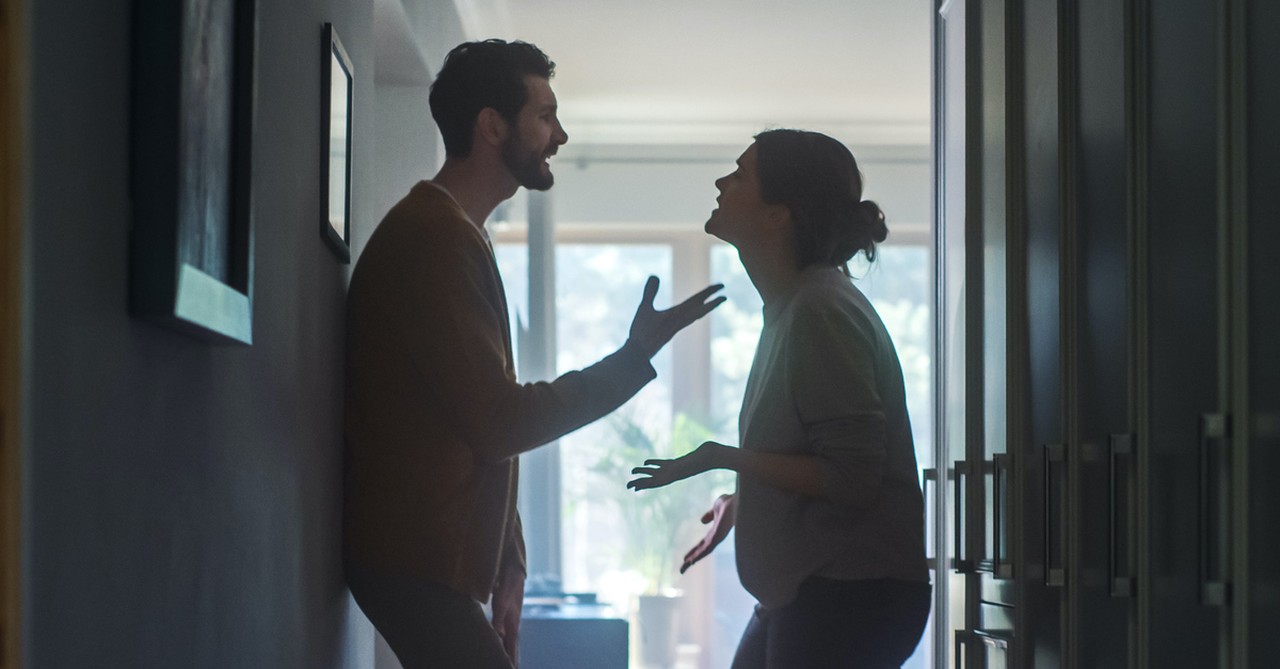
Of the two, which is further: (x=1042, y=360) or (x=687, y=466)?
(x=687, y=466)

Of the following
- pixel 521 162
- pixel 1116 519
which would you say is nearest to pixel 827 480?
pixel 1116 519

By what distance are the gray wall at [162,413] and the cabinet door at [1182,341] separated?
106 centimetres

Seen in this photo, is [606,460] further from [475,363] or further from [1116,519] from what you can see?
[1116,519]

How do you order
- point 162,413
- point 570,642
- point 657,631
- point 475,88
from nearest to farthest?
1. point 162,413
2. point 475,88
3. point 570,642
4. point 657,631

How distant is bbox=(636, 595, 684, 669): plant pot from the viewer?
6.51 m

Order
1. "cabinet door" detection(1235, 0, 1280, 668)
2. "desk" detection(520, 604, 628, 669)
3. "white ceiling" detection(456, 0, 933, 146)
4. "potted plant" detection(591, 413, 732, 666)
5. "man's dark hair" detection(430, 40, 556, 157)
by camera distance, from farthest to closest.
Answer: "potted plant" detection(591, 413, 732, 666) < "white ceiling" detection(456, 0, 933, 146) < "desk" detection(520, 604, 628, 669) < "man's dark hair" detection(430, 40, 556, 157) < "cabinet door" detection(1235, 0, 1280, 668)

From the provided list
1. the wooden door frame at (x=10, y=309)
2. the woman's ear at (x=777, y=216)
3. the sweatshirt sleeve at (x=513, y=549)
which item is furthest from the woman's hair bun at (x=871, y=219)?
the wooden door frame at (x=10, y=309)

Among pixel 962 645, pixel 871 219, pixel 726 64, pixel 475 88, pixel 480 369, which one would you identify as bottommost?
pixel 962 645

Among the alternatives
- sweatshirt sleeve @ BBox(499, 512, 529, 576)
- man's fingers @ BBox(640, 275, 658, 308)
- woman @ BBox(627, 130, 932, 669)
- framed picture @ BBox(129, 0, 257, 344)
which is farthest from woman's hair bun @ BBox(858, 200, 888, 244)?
framed picture @ BBox(129, 0, 257, 344)

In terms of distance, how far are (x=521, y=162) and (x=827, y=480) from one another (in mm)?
801

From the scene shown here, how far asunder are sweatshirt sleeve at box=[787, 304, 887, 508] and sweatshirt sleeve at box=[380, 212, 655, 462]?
26cm

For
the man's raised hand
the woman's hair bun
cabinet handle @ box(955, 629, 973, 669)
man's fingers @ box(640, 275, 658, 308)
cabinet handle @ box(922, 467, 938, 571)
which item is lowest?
cabinet handle @ box(955, 629, 973, 669)

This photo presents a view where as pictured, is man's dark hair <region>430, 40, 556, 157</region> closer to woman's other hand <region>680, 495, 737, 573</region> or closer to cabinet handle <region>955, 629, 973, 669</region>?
woman's other hand <region>680, 495, 737, 573</region>

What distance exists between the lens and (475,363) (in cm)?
188
